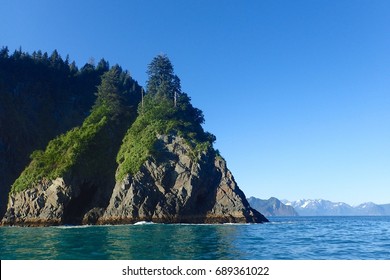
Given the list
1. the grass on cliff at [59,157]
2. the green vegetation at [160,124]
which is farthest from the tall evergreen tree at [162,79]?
the grass on cliff at [59,157]

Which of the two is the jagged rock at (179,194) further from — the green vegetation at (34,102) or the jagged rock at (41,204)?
the green vegetation at (34,102)

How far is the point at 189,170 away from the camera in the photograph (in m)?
72.1

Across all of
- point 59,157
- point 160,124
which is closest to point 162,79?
point 160,124

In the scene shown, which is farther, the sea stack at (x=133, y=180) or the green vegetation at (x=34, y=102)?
the green vegetation at (x=34, y=102)

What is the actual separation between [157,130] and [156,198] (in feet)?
50.4

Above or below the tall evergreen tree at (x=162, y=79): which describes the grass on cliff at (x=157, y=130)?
below

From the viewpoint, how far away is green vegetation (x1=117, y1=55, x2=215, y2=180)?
245 feet

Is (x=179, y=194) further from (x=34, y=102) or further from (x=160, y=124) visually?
(x=34, y=102)

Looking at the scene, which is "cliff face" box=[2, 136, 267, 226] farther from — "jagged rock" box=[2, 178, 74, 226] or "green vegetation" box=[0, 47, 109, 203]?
"green vegetation" box=[0, 47, 109, 203]

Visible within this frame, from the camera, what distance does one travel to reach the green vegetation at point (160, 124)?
245 ft

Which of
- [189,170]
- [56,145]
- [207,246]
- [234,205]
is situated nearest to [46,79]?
[56,145]

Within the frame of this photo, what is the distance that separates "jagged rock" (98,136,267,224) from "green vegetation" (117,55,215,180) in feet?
7.09

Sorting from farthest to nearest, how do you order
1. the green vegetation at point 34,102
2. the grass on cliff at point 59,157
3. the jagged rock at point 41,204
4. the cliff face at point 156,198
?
1. the green vegetation at point 34,102
2. the grass on cliff at point 59,157
3. the cliff face at point 156,198
4. the jagged rock at point 41,204

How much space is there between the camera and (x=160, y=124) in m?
80.1
